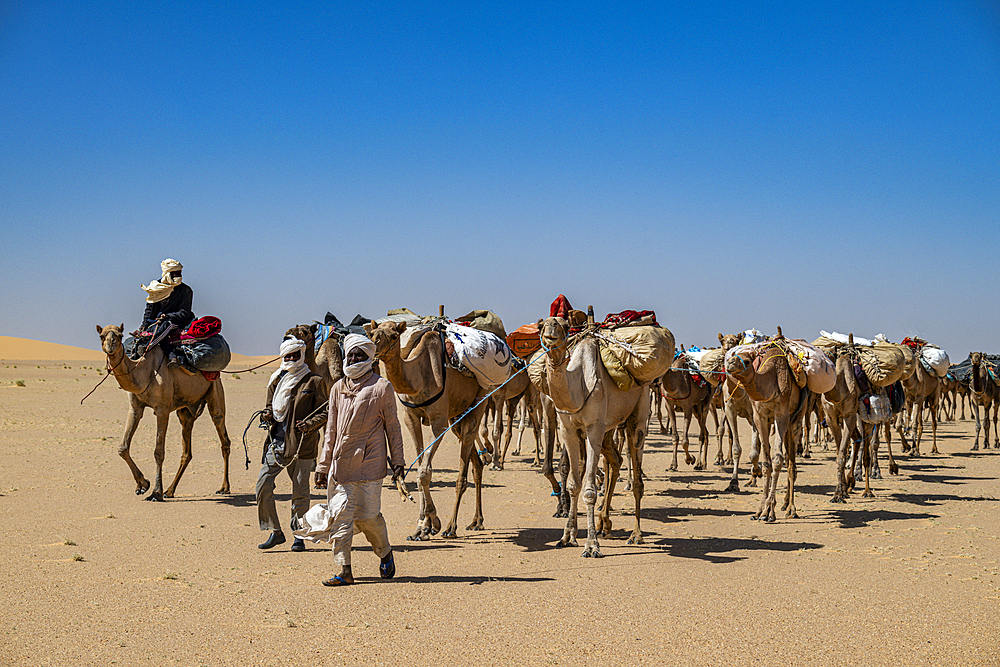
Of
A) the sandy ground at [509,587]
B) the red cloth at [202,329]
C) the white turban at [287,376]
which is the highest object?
the red cloth at [202,329]

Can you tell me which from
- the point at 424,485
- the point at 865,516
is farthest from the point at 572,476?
the point at 865,516

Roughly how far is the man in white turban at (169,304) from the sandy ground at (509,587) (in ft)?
8.36

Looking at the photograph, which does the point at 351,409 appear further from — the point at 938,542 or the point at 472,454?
the point at 938,542

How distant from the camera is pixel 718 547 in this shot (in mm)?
10125

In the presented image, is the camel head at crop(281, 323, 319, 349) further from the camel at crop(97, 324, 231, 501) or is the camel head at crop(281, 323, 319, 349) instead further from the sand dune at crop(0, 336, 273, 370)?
the sand dune at crop(0, 336, 273, 370)

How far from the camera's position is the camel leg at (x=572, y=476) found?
9664 millimetres

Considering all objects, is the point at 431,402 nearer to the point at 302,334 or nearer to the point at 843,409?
the point at 302,334

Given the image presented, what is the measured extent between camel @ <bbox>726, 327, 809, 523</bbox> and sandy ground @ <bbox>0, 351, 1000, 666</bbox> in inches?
22.7

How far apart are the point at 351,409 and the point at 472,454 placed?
378 cm

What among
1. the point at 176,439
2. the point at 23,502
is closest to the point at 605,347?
the point at 23,502

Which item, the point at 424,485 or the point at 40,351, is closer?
the point at 424,485

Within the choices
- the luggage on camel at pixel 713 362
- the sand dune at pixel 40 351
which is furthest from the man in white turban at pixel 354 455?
the sand dune at pixel 40 351

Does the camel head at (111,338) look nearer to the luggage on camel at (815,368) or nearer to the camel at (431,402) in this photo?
the camel at (431,402)

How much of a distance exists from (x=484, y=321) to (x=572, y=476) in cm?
383
